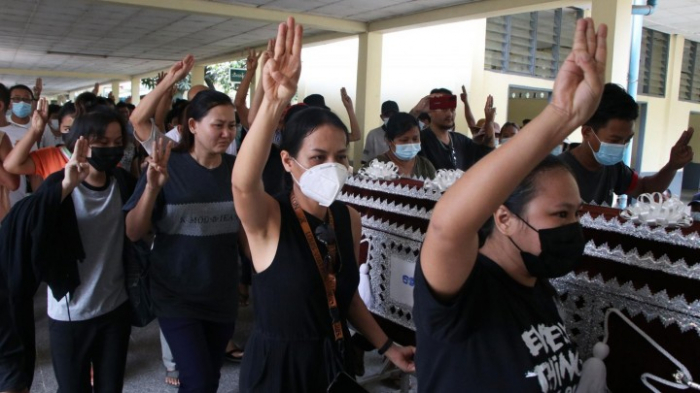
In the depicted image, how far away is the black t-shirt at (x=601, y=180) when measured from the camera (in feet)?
8.95

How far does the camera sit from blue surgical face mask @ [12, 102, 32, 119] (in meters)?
4.26

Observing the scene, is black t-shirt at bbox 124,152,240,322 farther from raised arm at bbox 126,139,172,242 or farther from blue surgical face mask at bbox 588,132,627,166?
blue surgical face mask at bbox 588,132,627,166

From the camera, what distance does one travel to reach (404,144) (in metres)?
3.49

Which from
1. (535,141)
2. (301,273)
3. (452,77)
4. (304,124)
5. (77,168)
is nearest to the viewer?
(535,141)

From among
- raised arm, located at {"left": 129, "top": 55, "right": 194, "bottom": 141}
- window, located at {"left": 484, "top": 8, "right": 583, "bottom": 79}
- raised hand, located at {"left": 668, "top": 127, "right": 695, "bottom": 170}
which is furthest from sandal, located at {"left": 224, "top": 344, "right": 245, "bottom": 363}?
window, located at {"left": 484, "top": 8, "right": 583, "bottom": 79}

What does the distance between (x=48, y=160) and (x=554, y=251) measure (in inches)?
99.5

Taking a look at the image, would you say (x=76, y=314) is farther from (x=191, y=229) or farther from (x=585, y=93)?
(x=585, y=93)

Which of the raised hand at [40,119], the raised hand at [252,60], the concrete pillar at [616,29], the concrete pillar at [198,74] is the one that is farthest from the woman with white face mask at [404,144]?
the concrete pillar at [198,74]

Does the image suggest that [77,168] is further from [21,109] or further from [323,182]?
[21,109]

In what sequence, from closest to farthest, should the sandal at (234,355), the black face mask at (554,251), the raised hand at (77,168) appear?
the black face mask at (554,251) → the raised hand at (77,168) → the sandal at (234,355)

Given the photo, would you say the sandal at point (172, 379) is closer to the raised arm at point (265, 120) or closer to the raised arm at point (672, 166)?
the raised arm at point (265, 120)

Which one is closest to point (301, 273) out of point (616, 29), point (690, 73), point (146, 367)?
point (146, 367)

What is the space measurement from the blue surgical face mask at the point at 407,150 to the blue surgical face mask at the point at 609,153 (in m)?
1.16

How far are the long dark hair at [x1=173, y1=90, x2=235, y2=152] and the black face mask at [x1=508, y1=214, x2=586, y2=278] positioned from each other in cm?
158
